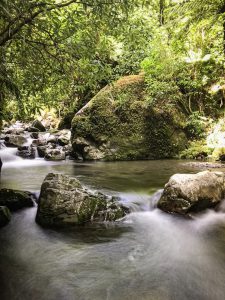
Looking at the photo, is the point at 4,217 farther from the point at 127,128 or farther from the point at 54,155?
the point at 127,128

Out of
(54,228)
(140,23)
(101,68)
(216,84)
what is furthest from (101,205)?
(216,84)

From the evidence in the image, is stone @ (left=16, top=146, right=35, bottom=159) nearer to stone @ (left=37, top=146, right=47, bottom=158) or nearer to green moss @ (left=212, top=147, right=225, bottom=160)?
stone @ (left=37, top=146, right=47, bottom=158)

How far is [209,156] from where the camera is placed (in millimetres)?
11766

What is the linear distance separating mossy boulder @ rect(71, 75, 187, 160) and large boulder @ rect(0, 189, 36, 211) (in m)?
6.42

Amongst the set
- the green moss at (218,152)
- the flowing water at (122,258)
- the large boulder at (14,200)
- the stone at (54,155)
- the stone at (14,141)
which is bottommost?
the flowing water at (122,258)

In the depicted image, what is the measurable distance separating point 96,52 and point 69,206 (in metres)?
2.59

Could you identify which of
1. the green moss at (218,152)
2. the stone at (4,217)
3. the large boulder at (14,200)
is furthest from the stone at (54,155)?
the stone at (4,217)

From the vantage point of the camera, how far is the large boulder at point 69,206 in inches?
186

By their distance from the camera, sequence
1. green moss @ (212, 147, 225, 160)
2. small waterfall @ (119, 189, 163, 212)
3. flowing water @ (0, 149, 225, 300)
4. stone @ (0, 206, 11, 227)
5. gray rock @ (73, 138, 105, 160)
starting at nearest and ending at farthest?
1. flowing water @ (0, 149, 225, 300)
2. stone @ (0, 206, 11, 227)
3. small waterfall @ (119, 189, 163, 212)
4. green moss @ (212, 147, 225, 160)
5. gray rock @ (73, 138, 105, 160)

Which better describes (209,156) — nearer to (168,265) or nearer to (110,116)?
(110,116)

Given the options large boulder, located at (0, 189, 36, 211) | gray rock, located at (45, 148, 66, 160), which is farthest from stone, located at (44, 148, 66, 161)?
large boulder, located at (0, 189, 36, 211)

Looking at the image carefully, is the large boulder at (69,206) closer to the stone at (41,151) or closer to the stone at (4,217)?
the stone at (4,217)

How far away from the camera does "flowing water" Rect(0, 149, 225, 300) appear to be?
311cm

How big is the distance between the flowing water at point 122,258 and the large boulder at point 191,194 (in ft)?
0.71
